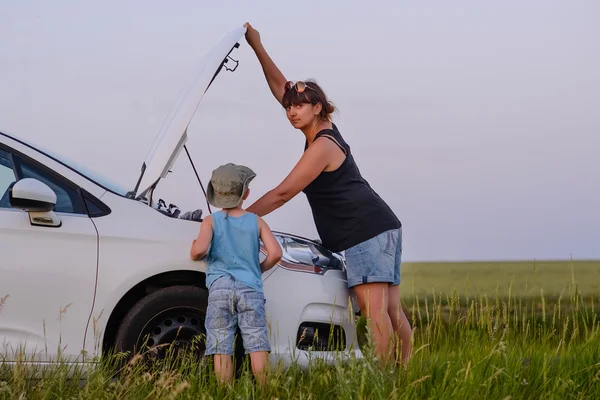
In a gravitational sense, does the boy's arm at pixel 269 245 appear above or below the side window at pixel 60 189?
below

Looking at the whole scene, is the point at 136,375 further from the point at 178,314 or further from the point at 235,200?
the point at 235,200

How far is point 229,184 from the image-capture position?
5.28 meters

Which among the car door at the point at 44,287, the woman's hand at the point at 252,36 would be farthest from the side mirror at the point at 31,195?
the woman's hand at the point at 252,36

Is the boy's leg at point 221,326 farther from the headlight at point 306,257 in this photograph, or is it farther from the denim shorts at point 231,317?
the headlight at point 306,257

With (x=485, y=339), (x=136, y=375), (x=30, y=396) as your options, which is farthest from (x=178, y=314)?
(x=485, y=339)

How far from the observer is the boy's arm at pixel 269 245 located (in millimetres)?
5293

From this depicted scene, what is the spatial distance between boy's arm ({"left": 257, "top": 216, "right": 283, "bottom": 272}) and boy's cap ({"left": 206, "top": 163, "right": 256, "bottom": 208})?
7.7 inches

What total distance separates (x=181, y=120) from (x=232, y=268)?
38.6 inches

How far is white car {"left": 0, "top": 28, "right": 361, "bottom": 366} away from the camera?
5398 millimetres

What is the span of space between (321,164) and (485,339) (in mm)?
1714

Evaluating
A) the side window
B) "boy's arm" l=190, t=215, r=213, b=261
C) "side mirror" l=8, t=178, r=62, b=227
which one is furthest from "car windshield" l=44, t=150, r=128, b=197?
"boy's arm" l=190, t=215, r=213, b=261

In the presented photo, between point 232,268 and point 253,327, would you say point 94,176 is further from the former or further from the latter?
point 253,327

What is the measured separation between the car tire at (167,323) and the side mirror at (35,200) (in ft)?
2.31

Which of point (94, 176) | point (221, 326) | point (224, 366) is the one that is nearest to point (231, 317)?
point (221, 326)
